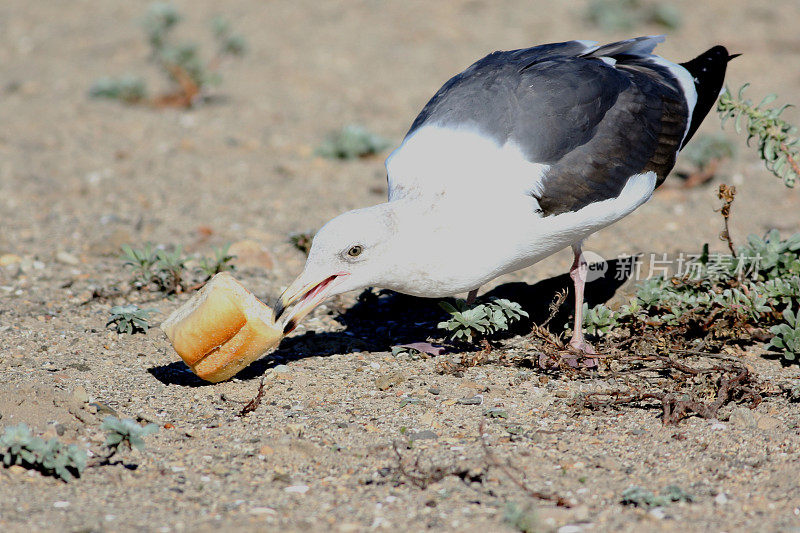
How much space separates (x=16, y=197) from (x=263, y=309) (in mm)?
4009

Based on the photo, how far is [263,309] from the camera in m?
4.21

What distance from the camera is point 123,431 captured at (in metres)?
3.39

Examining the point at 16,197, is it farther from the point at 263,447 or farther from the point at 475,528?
the point at 475,528

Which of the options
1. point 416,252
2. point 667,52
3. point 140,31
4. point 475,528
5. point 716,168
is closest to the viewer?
point 475,528

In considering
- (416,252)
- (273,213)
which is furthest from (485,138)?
(273,213)

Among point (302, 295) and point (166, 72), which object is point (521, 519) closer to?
point (302, 295)

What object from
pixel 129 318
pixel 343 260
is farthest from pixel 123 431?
pixel 129 318

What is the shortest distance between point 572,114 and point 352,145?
3809 mm

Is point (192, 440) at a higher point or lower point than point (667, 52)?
lower

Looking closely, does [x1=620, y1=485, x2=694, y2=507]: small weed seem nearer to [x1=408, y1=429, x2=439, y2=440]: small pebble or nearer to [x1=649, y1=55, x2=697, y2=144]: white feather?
[x1=408, y1=429, x2=439, y2=440]: small pebble

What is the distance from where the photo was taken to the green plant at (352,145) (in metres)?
8.12

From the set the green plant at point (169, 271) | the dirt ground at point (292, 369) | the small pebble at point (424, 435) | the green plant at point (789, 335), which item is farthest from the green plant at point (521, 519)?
the green plant at point (169, 271)

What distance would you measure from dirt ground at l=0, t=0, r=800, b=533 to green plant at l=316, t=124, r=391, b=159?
5.2 inches

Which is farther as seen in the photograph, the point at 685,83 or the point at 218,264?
the point at 218,264
